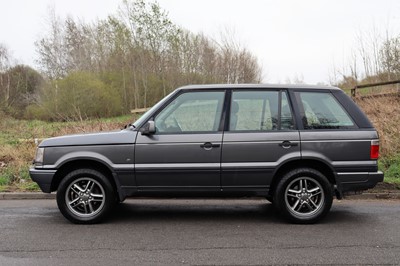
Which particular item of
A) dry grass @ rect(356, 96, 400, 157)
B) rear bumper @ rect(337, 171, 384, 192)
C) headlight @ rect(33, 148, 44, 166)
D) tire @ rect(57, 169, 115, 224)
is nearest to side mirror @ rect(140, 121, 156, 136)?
tire @ rect(57, 169, 115, 224)

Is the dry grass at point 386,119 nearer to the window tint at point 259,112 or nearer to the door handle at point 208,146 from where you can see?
the window tint at point 259,112

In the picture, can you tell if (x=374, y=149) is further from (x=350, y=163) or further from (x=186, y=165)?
(x=186, y=165)

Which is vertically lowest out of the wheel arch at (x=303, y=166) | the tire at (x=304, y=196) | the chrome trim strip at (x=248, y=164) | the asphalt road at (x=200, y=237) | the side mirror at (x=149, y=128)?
the asphalt road at (x=200, y=237)

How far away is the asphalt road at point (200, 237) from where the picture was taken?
4.34m

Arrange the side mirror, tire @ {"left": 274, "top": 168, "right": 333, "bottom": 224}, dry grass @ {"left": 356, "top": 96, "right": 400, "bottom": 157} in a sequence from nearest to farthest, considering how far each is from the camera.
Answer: the side mirror
tire @ {"left": 274, "top": 168, "right": 333, "bottom": 224}
dry grass @ {"left": 356, "top": 96, "right": 400, "bottom": 157}

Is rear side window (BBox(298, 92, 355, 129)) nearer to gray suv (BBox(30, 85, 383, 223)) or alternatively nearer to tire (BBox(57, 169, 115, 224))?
gray suv (BBox(30, 85, 383, 223))

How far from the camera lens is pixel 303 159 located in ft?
18.1

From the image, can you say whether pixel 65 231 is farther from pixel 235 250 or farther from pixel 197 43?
pixel 197 43

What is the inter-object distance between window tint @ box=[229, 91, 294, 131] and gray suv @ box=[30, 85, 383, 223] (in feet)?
0.05

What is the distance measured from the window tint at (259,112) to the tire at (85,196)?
6.46 feet

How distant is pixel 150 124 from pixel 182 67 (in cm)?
2677

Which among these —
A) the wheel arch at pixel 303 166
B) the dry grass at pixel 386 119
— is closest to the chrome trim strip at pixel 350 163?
the wheel arch at pixel 303 166

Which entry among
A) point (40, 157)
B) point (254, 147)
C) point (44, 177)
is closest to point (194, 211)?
point (254, 147)

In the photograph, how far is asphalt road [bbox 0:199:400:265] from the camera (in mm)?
4336
